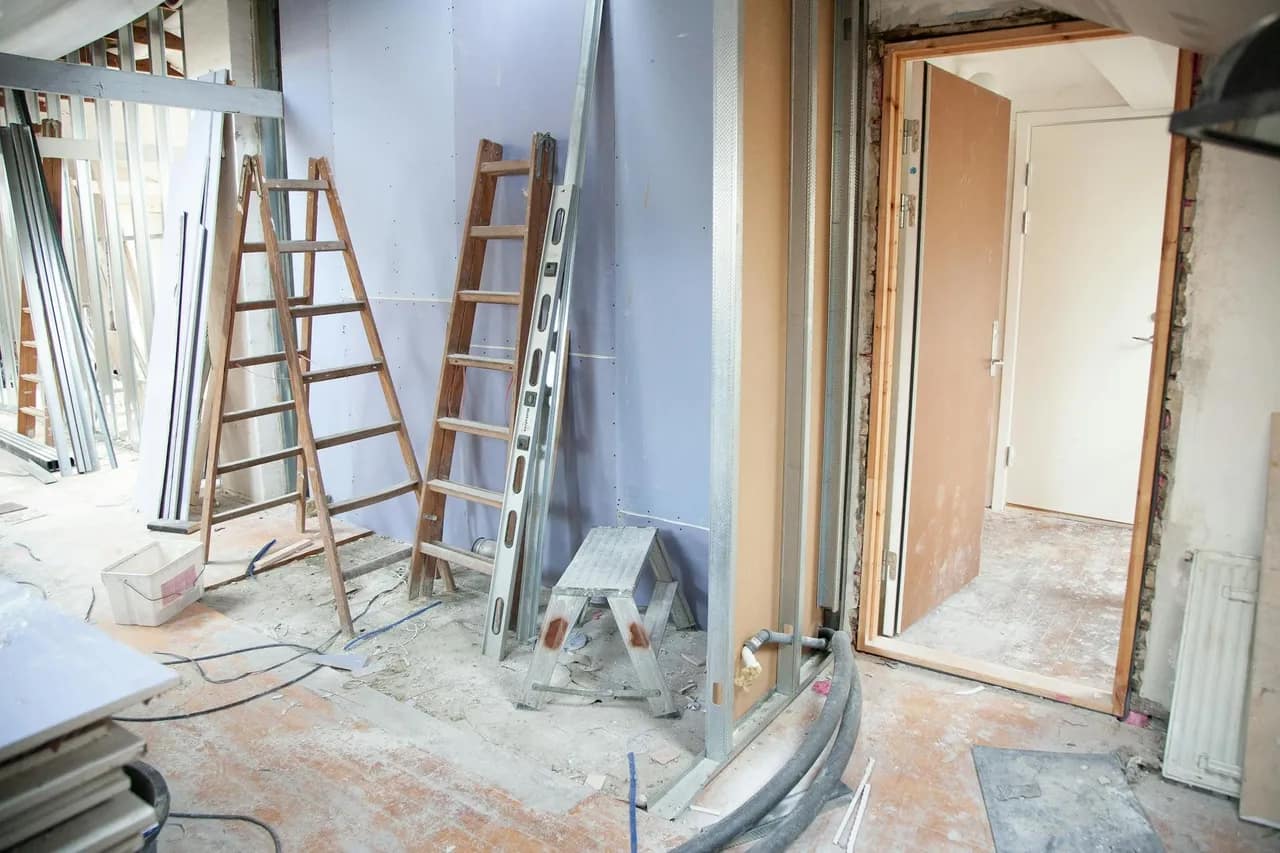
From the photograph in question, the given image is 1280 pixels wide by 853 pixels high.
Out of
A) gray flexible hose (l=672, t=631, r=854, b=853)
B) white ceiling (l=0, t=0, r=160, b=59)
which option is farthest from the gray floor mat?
white ceiling (l=0, t=0, r=160, b=59)

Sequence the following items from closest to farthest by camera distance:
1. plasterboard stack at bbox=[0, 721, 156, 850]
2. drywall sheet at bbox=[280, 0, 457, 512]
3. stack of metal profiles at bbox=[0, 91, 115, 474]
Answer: plasterboard stack at bbox=[0, 721, 156, 850], drywall sheet at bbox=[280, 0, 457, 512], stack of metal profiles at bbox=[0, 91, 115, 474]

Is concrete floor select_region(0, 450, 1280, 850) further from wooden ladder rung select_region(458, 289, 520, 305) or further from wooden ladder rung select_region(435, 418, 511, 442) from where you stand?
wooden ladder rung select_region(458, 289, 520, 305)

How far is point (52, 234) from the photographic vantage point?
5547 millimetres

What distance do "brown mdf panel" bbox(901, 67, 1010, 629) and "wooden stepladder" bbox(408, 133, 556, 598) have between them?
1.44m

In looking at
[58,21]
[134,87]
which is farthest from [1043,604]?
[58,21]

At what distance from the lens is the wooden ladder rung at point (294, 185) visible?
11.7ft

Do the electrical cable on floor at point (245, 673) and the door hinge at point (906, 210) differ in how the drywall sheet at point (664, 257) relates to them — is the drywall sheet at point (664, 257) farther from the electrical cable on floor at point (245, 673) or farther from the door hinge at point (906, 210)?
the electrical cable on floor at point (245, 673)

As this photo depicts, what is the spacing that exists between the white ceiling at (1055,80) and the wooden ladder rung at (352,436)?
3045 mm

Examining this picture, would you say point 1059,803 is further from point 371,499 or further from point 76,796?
point 371,499

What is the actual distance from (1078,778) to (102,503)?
5043mm

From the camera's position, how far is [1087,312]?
15.3 ft

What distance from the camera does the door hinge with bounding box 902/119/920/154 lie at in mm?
3023

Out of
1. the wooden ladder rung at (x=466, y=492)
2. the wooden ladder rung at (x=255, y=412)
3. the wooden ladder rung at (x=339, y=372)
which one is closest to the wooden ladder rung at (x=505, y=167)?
the wooden ladder rung at (x=339, y=372)

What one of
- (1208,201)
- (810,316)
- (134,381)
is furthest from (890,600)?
(134,381)
